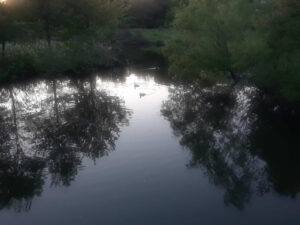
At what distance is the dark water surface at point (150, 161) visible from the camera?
14.0 m

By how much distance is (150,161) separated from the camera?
59.0 feet

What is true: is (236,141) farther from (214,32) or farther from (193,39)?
(193,39)

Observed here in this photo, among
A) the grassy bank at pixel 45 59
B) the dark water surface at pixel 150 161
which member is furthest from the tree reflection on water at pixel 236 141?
the grassy bank at pixel 45 59

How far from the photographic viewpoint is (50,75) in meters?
40.3

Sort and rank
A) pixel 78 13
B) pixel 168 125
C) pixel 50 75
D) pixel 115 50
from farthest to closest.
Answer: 1. pixel 115 50
2. pixel 78 13
3. pixel 50 75
4. pixel 168 125

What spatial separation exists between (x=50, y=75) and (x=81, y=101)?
1199 cm

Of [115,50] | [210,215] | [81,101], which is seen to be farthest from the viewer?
[115,50]

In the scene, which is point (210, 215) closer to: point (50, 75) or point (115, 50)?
point (50, 75)

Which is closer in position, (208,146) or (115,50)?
(208,146)

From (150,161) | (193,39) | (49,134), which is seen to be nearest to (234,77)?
(193,39)

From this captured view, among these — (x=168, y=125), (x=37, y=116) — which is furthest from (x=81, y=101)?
(x=168, y=125)

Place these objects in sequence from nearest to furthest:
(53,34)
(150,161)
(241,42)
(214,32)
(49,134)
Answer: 1. (150,161)
2. (49,134)
3. (241,42)
4. (214,32)
5. (53,34)

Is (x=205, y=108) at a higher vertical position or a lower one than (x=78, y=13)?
lower

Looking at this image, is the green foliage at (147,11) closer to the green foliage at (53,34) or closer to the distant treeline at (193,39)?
the green foliage at (53,34)
